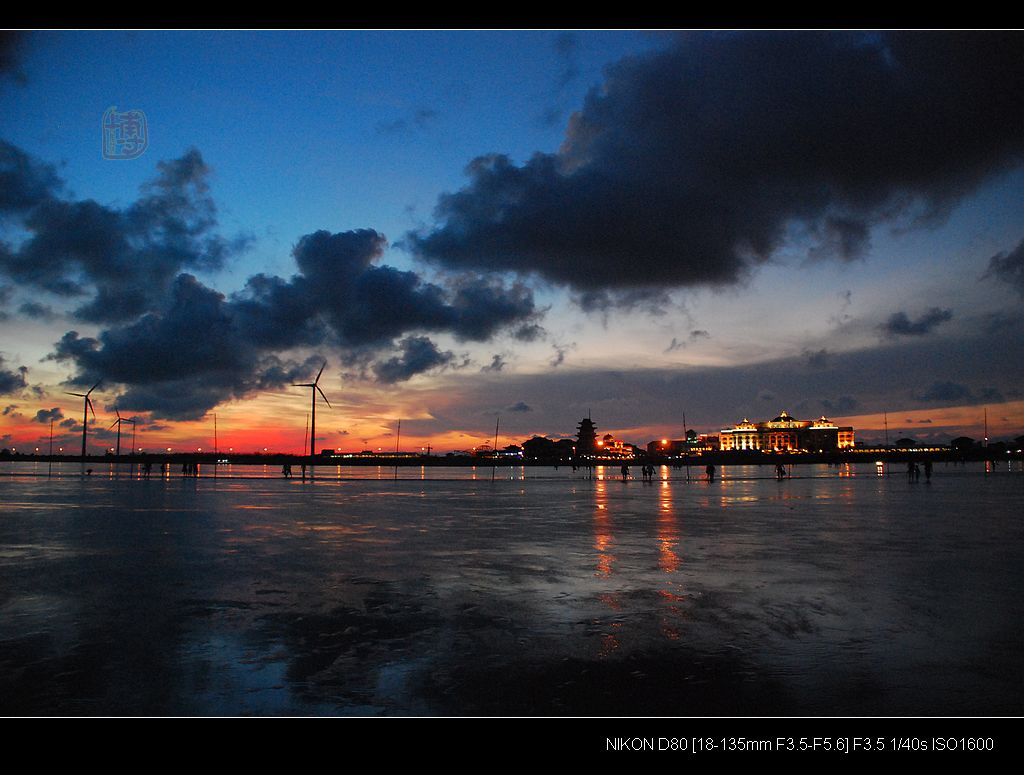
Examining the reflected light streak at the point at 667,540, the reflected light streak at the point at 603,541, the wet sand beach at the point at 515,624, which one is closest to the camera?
the wet sand beach at the point at 515,624

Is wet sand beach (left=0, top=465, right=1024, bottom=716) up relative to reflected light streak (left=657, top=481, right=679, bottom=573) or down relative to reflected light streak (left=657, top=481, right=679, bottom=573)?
up

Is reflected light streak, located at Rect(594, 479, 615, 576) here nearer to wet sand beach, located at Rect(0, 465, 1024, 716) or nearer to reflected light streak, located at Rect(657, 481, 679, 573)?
wet sand beach, located at Rect(0, 465, 1024, 716)

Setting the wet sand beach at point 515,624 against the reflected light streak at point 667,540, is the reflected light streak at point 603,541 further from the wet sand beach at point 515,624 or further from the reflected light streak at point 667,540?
the reflected light streak at point 667,540

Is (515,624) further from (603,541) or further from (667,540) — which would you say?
(667,540)

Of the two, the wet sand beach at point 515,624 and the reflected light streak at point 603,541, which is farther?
the reflected light streak at point 603,541

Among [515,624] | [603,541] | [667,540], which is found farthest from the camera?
[667,540]

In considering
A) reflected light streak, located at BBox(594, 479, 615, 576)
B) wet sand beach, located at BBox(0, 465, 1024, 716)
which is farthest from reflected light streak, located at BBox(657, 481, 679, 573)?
reflected light streak, located at BBox(594, 479, 615, 576)

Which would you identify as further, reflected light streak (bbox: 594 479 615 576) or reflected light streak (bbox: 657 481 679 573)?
reflected light streak (bbox: 657 481 679 573)

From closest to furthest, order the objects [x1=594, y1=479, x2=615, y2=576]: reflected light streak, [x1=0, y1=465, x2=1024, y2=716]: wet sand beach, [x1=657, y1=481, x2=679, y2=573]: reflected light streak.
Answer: [x1=0, y1=465, x2=1024, y2=716]: wet sand beach → [x1=594, y1=479, x2=615, y2=576]: reflected light streak → [x1=657, y1=481, x2=679, y2=573]: reflected light streak

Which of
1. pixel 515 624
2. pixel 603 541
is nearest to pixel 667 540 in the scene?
pixel 603 541

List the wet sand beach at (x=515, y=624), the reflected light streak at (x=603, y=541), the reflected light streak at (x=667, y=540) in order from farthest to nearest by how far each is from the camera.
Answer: the reflected light streak at (x=667, y=540) → the reflected light streak at (x=603, y=541) → the wet sand beach at (x=515, y=624)

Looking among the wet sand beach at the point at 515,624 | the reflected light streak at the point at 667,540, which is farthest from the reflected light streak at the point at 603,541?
the reflected light streak at the point at 667,540

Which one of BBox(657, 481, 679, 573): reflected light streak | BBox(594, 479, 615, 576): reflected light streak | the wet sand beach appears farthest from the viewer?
BBox(657, 481, 679, 573): reflected light streak

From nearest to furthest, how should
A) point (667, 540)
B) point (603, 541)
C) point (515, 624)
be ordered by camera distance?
point (515, 624), point (603, 541), point (667, 540)
